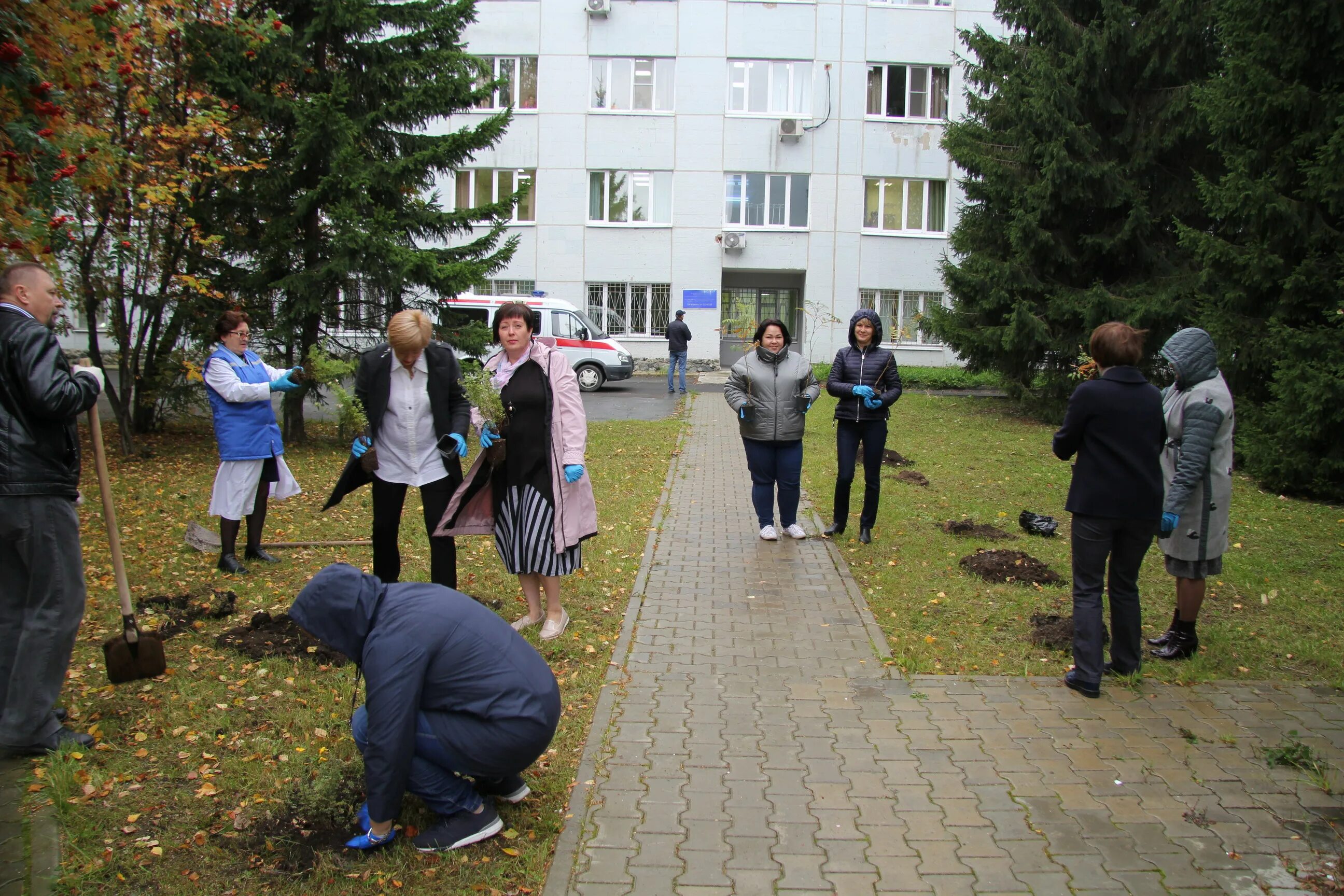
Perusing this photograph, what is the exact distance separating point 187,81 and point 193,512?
6459 millimetres

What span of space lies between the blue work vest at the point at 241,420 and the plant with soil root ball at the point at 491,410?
7.56 ft

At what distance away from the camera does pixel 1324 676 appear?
18.0 ft

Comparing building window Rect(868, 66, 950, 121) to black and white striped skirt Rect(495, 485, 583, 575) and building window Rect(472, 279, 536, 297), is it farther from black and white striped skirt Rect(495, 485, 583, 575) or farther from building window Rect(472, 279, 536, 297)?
black and white striped skirt Rect(495, 485, 583, 575)

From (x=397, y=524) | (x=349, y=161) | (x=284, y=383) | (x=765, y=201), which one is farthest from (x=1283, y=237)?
(x=765, y=201)

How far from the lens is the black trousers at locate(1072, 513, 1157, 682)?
5117 millimetres

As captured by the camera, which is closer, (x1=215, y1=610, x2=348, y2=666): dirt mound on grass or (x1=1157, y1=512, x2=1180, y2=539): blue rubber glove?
(x1=1157, y1=512, x2=1180, y2=539): blue rubber glove

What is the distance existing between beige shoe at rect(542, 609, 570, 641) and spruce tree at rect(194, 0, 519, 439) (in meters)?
8.49

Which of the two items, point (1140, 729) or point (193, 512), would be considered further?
point (193, 512)

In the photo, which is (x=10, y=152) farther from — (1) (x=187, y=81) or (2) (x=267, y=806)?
(1) (x=187, y=81)

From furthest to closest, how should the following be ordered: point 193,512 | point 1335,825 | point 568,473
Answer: point 193,512, point 568,473, point 1335,825

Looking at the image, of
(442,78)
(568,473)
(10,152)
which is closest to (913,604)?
(568,473)

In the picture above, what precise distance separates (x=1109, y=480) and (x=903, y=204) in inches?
1098

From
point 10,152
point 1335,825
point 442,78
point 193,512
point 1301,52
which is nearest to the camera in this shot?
point 1335,825

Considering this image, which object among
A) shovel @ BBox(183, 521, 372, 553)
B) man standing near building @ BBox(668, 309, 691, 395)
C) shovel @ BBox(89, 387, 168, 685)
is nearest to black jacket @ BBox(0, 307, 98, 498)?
shovel @ BBox(89, 387, 168, 685)
